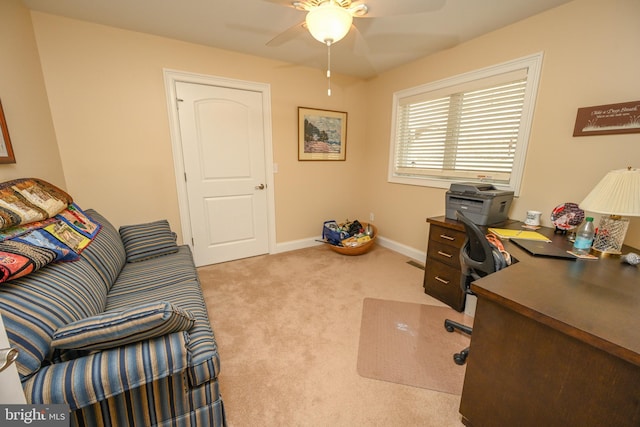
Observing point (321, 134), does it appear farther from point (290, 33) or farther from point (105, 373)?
point (105, 373)

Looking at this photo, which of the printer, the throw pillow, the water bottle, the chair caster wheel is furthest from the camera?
the printer

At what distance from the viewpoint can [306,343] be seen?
176cm

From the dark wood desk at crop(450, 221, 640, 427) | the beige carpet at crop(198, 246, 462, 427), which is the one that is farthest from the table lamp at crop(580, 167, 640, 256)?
the beige carpet at crop(198, 246, 462, 427)

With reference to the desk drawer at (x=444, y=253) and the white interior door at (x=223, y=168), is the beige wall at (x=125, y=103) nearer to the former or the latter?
the white interior door at (x=223, y=168)

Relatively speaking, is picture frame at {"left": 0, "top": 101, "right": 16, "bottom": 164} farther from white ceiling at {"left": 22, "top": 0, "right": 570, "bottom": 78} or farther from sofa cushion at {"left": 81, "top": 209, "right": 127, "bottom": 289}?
white ceiling at {"left": 22, "top": 0, "right": 570, "bottom": 78}

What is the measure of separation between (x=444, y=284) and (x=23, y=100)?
3488mm

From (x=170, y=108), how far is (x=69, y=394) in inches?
96.4

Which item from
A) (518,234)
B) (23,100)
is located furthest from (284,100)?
(518,234)

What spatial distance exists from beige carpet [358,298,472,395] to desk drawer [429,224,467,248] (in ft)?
1.84

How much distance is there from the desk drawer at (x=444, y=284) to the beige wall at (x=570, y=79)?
0.80m

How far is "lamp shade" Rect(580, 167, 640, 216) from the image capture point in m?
1.22

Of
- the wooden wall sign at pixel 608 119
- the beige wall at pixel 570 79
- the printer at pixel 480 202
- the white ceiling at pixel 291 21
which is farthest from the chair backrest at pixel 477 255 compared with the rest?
the white ceiling at pixel 291 21

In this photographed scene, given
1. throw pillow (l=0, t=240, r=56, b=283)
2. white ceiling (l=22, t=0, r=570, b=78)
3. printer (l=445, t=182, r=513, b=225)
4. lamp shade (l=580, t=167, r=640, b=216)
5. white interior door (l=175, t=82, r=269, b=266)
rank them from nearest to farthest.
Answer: throw pillow (l=0, t=240, r=56, b=283)
lamp shade (l=580, t=167, r=640, b=216)
white ceiling (l=22, t=0, r=570, b=78)
printer (l=445, t=182, r=513, b=225)
white interior door (l=175, t=82, r=269, b=266)

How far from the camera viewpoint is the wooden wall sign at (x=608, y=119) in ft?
5.21
